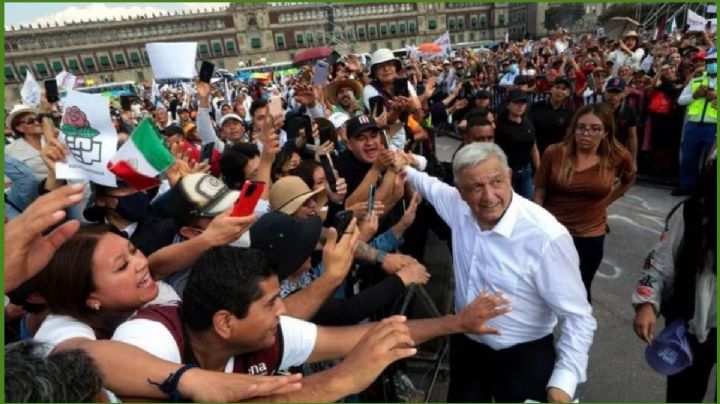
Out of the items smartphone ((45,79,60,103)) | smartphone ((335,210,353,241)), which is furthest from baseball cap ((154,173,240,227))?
smartphone ((45,79,60,103))

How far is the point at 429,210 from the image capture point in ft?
12.6

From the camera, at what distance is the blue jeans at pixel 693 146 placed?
5.24 m

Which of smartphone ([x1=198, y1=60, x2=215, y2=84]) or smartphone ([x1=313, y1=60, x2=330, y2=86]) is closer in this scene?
smartphone ([x1=198, y1=60, x2=215, y2=84])

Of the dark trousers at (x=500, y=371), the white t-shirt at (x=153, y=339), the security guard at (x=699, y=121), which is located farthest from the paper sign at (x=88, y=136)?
the security guard at (x=699, y=121)

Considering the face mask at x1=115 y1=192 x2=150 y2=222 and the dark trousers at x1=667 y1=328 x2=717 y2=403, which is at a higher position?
the face mask at x1=115 y1=192 x2=150 y2=222

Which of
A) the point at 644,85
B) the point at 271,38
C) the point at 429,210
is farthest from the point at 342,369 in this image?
the point at 271,38

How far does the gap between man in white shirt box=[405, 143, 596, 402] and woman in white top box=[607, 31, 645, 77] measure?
8.42 meters

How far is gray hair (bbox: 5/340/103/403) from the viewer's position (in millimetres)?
907

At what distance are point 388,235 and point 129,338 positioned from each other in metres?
1.75

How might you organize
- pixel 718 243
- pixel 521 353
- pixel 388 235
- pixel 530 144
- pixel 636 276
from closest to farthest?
pixel 718 243 < pixel 521 353 < pixel 388 235 < pixel 636 276 < pixel 530 144

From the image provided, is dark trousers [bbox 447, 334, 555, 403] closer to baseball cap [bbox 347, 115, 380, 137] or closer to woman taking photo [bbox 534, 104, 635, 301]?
woman taking photo [bbox 534, 104, 635, 301]

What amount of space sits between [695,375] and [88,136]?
124 inches

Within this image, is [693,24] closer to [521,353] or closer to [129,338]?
[521,353]

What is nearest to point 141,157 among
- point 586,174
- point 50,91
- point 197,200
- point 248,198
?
point 197,200
